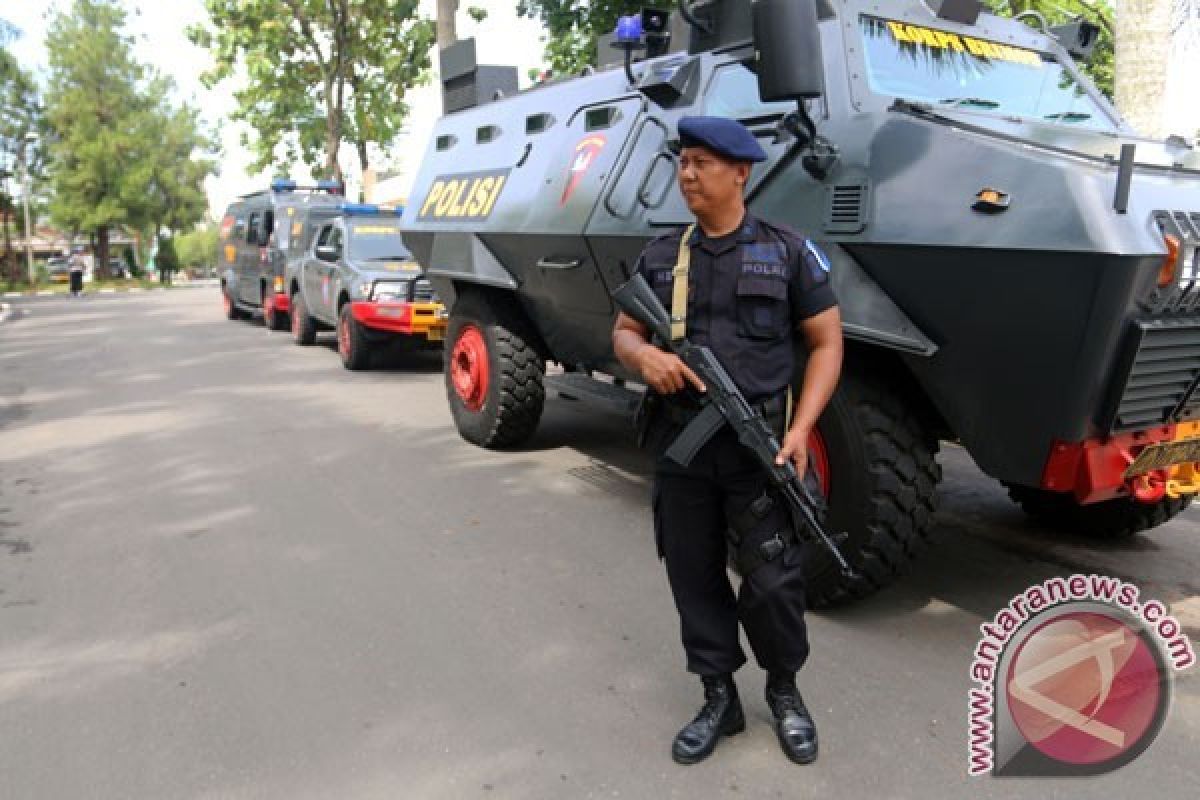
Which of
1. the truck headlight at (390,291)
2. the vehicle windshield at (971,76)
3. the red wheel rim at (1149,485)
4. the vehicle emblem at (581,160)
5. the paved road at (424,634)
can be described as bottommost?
the paved road at (424,634)

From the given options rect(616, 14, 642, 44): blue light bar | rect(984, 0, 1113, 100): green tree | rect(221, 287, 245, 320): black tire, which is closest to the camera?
rect(616, 14, 642, 44): blue light bar

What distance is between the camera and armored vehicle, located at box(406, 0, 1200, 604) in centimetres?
288

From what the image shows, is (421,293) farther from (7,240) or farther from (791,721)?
(7,240)

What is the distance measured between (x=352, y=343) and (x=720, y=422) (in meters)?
8.59

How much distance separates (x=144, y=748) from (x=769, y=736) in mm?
1814

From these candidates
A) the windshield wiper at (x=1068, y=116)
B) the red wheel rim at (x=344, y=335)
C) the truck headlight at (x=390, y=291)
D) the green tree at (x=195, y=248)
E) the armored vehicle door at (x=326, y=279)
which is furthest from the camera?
the green tree at (x=195, y=248)

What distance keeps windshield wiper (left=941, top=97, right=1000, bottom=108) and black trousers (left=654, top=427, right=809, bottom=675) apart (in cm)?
205

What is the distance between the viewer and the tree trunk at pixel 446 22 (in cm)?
1383

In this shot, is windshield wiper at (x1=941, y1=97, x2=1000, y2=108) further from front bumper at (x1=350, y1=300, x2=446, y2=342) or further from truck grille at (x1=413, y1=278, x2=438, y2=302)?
truck grille at (x1=413, y1=278, x2=438, y2=302)

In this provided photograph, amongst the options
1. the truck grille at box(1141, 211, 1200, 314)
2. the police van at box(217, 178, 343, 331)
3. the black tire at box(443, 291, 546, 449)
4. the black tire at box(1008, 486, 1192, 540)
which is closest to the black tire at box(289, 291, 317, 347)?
the police van at box(217, 178, 343, 331)

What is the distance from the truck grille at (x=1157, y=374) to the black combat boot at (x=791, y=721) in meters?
1.27

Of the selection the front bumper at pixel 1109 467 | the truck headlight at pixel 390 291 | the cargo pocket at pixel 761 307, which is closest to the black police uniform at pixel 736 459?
the cargo pocket at pixel 761 307

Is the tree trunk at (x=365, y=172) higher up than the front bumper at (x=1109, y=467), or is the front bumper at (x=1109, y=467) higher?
the tree trunk at (x=365, y=172)

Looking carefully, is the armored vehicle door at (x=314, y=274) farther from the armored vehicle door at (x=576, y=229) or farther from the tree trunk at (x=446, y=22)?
the armored vehicle door at (x=576, y=229)
